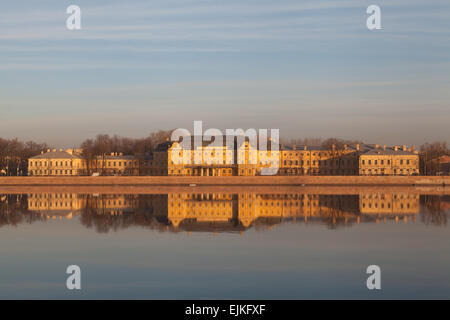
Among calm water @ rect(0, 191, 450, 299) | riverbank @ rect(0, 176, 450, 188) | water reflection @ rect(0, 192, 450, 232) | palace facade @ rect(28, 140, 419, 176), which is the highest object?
palace facade @ rect(28, 140, 419, 176)

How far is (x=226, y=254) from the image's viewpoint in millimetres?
18219

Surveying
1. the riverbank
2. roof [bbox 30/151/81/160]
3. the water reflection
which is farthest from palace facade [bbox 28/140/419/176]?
the water reflection

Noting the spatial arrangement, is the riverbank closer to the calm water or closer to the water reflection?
the water reflection

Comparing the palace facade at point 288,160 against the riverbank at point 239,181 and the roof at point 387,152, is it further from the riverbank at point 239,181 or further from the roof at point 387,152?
the riverbank at point 239,181

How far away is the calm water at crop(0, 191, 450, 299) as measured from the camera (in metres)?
13.4

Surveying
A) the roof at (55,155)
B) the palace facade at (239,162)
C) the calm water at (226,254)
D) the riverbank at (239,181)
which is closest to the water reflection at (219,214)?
the calm water at (226,254)

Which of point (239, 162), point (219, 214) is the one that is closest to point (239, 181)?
point (239, 162)

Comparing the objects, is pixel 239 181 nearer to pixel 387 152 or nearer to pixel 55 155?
pixel 387 152

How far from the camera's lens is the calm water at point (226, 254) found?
1341 centimetres

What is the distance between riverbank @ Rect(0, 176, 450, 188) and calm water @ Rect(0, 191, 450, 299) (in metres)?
34.4
